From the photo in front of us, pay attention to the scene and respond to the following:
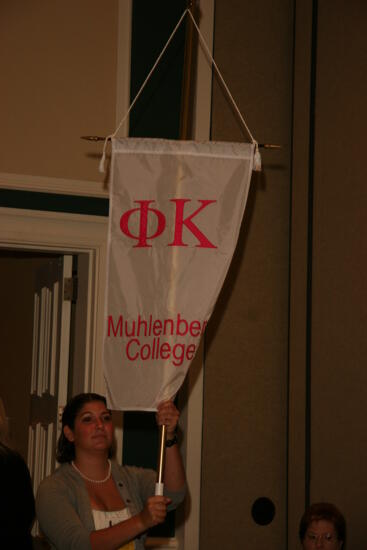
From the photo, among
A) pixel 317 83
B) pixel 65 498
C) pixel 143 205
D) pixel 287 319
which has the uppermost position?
pixel 317 83

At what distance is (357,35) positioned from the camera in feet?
12.7

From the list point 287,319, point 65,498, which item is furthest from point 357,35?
point 65,498

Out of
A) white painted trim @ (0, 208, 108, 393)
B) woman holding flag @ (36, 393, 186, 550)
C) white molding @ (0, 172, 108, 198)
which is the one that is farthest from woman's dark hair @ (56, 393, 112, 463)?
white molding @ (0, 172, 108, 198)

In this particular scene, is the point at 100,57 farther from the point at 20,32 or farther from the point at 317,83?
the point at 317,83

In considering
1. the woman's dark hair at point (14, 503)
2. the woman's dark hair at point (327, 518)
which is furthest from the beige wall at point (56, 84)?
the woman's dark hair at point (14, 503)

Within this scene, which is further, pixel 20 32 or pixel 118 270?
pixel 20 32

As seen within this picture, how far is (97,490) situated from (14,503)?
40.3 inches

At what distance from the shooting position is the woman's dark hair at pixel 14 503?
1.83 m

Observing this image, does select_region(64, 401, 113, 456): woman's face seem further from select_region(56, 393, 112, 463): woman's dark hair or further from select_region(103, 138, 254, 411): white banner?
select_region(103, 138, 254, 411): white banner

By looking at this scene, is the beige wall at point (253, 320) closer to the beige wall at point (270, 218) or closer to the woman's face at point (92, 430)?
the beige wall at point (270, 218)

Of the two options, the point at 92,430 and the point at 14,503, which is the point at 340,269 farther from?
the point at 14,503

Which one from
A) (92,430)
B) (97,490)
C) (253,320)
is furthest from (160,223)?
(253,320)

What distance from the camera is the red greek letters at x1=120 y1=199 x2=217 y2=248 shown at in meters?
2.84

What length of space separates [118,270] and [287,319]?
1.51 metres
